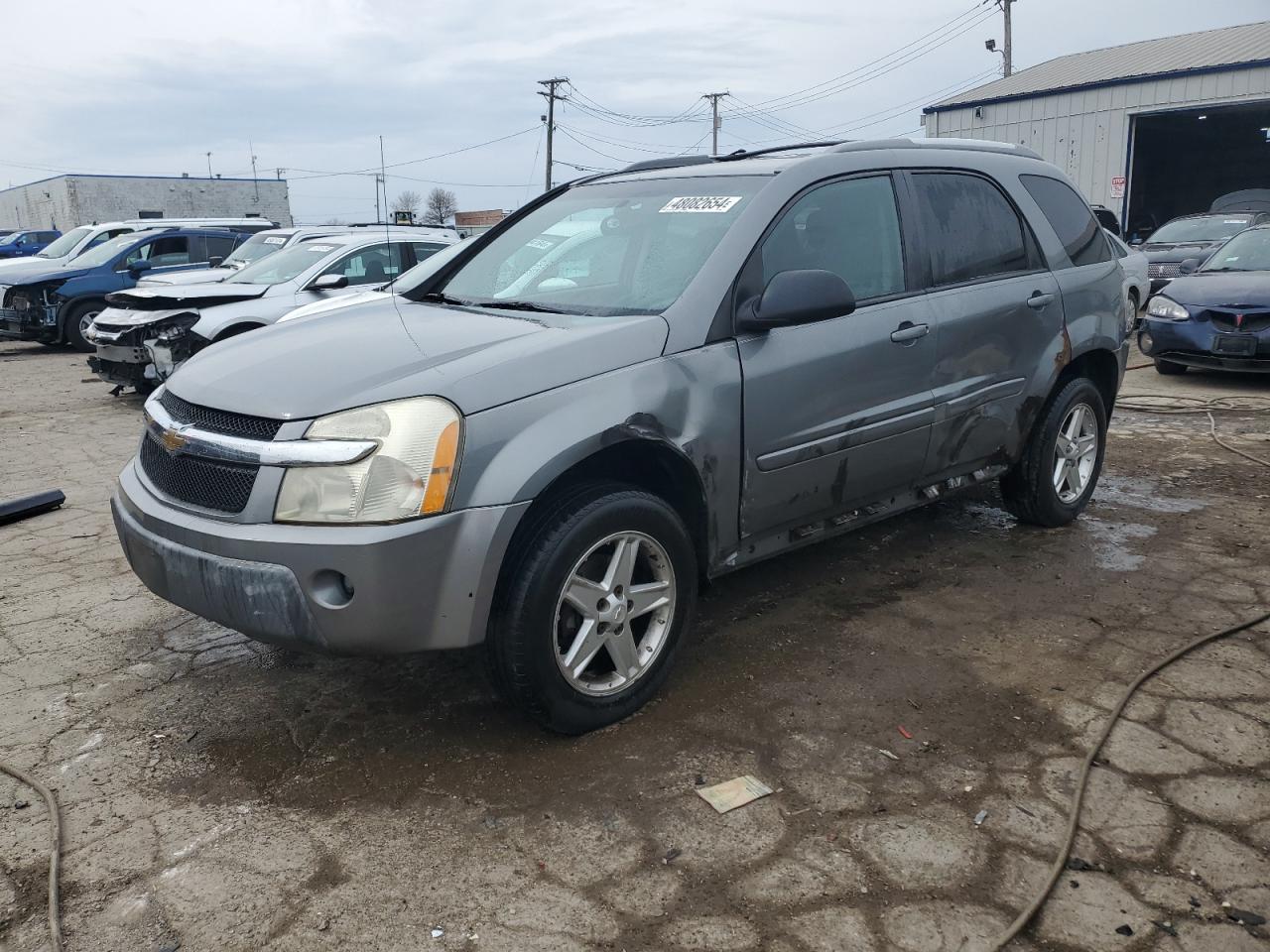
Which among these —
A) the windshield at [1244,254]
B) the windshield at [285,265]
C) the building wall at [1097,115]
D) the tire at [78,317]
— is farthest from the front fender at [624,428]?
the building wall at [1097,115]

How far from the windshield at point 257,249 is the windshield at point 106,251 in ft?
10.7

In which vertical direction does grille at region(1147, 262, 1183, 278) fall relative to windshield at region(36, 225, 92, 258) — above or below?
below

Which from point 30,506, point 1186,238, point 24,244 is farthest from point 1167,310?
point 24,244

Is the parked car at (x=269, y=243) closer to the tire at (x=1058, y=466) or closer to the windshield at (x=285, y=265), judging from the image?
the windshield at (x=285, y=265)

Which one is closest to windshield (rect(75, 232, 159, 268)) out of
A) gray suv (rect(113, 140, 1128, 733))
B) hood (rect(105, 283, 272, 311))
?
hood (rect(105, 283, 272, 311))

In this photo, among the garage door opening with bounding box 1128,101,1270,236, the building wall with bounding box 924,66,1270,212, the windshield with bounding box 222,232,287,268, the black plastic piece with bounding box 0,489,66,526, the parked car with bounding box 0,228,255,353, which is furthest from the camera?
the garage door opening with bounding box 1128,101,1270,236

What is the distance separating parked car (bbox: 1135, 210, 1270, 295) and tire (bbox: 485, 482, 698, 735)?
12.8m

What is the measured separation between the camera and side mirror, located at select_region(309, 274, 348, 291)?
833cm

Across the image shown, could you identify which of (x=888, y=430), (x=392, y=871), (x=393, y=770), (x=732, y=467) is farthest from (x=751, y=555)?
(x=392, y=871)

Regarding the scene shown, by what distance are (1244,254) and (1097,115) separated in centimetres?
1666

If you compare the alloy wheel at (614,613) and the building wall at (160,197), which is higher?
the building wall at (160,197)

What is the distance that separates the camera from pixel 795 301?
3.29 m

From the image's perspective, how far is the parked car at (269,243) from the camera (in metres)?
10.3

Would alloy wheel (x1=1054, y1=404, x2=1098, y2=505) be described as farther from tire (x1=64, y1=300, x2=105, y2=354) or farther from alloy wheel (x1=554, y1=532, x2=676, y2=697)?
tire (x1=64, y1=300, x2=105, y2=354)
